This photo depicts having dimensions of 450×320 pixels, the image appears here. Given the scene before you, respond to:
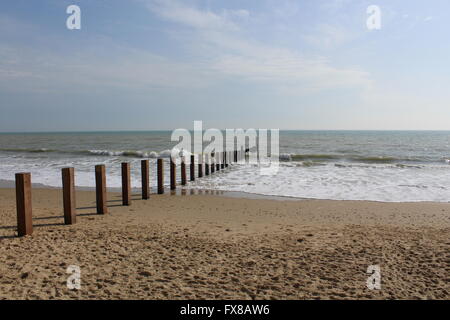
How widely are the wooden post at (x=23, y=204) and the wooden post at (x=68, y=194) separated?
0.77 m

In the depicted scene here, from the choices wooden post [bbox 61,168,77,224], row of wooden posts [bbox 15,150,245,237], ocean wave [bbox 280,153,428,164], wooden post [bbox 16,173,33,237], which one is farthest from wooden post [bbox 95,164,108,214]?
ocean wave [bbox 280,153,428,164]

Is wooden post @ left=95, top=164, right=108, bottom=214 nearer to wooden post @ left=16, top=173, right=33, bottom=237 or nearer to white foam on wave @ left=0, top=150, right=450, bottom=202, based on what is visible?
wooden post @ left=16, top=173, right=33, bottom=237

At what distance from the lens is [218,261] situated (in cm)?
440

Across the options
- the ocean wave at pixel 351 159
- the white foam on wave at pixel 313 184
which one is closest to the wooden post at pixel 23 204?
the white foam on wave at pixel 313 184

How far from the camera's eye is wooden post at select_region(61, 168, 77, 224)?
6188 mm

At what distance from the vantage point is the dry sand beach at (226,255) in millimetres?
3598

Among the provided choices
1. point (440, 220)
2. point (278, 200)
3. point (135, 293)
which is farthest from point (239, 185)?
point (135, 293)

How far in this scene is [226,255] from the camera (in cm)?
462

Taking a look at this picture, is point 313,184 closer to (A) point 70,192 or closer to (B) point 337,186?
(B) point 337,186

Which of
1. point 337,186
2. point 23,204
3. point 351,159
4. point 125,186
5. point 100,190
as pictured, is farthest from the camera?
point 351,159

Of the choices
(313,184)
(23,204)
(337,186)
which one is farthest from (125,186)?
(337,186)

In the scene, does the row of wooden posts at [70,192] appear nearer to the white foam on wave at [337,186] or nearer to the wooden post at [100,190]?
the wooden post at [100,190]

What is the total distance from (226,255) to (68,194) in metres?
3.40

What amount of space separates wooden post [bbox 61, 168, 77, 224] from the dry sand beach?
21cm
